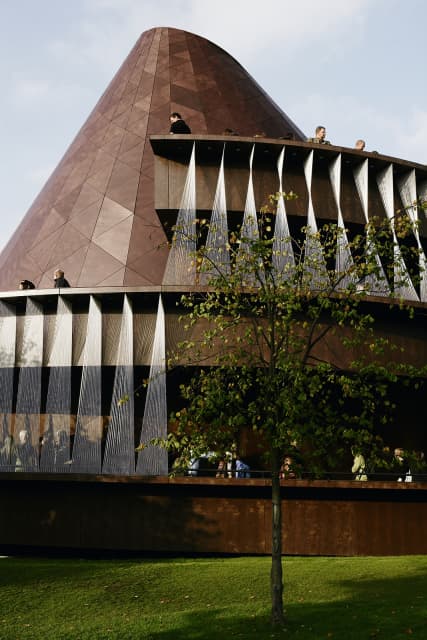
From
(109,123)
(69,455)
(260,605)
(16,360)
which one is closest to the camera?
(260,605)

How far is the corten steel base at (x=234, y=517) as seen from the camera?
19156 millimetres

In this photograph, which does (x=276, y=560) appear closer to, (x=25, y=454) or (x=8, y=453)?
(x=25, y=454)

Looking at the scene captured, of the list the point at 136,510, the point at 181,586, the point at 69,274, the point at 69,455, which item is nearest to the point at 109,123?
the point at 69,274

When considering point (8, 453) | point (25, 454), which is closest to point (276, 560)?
point (25, 454)

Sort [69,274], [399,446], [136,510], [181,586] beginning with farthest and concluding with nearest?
[69,274]
[399,446]
[136,510]
[181,586]

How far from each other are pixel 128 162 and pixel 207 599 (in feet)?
70.6

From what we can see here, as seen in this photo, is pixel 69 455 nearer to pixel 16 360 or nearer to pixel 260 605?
pixel 16 360

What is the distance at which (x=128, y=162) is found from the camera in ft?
98.2

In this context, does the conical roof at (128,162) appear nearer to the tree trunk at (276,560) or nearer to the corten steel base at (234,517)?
the corten steel base at (234,517)

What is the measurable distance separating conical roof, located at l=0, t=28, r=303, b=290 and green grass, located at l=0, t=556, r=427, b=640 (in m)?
13.0

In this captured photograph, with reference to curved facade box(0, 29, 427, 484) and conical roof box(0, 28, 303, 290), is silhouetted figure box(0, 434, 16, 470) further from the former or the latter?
conical roof box(0, 28, 303, 290)

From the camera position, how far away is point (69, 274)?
2708 cm

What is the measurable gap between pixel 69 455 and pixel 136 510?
3175 millimetres

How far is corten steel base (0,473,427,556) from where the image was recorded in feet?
62.8
